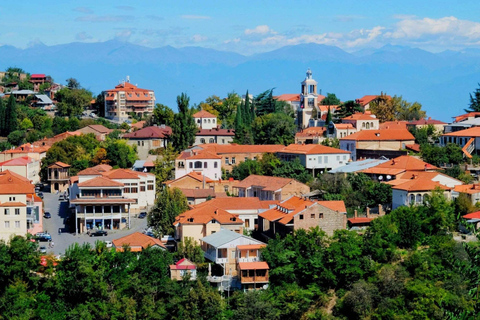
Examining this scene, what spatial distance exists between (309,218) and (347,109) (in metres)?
24.5

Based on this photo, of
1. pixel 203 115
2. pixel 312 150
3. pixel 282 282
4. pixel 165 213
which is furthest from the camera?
pixel 203 115

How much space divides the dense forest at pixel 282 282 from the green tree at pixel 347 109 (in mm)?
23493

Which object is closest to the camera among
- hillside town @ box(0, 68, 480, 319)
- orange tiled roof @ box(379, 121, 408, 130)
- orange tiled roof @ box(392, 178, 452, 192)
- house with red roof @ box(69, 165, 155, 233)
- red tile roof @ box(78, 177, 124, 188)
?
hillside town @ box(0, 68, 480, 319)

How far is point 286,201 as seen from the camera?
128 ft

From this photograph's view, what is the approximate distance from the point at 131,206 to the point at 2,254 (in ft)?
40.7

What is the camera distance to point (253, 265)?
3362 centimetres

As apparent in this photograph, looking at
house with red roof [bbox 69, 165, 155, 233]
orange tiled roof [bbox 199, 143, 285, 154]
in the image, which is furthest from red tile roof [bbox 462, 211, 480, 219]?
orange tiled roof [bbox 199, 143, 285, 154]

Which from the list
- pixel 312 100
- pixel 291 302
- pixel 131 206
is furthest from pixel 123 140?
pixel 291 302

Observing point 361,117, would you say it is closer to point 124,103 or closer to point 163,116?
point 163,116

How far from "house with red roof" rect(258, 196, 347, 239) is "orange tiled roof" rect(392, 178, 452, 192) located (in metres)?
3.70

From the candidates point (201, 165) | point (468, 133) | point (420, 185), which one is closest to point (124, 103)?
point (201, 165)

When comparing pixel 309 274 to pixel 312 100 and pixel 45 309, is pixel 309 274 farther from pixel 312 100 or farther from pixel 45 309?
pixel 312 100

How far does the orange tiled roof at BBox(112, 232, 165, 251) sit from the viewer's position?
35594 mm

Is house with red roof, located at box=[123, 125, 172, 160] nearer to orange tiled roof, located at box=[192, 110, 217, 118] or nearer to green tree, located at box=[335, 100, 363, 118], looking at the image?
orange tiled roof, located at box=[192, 110, 217, 118]
